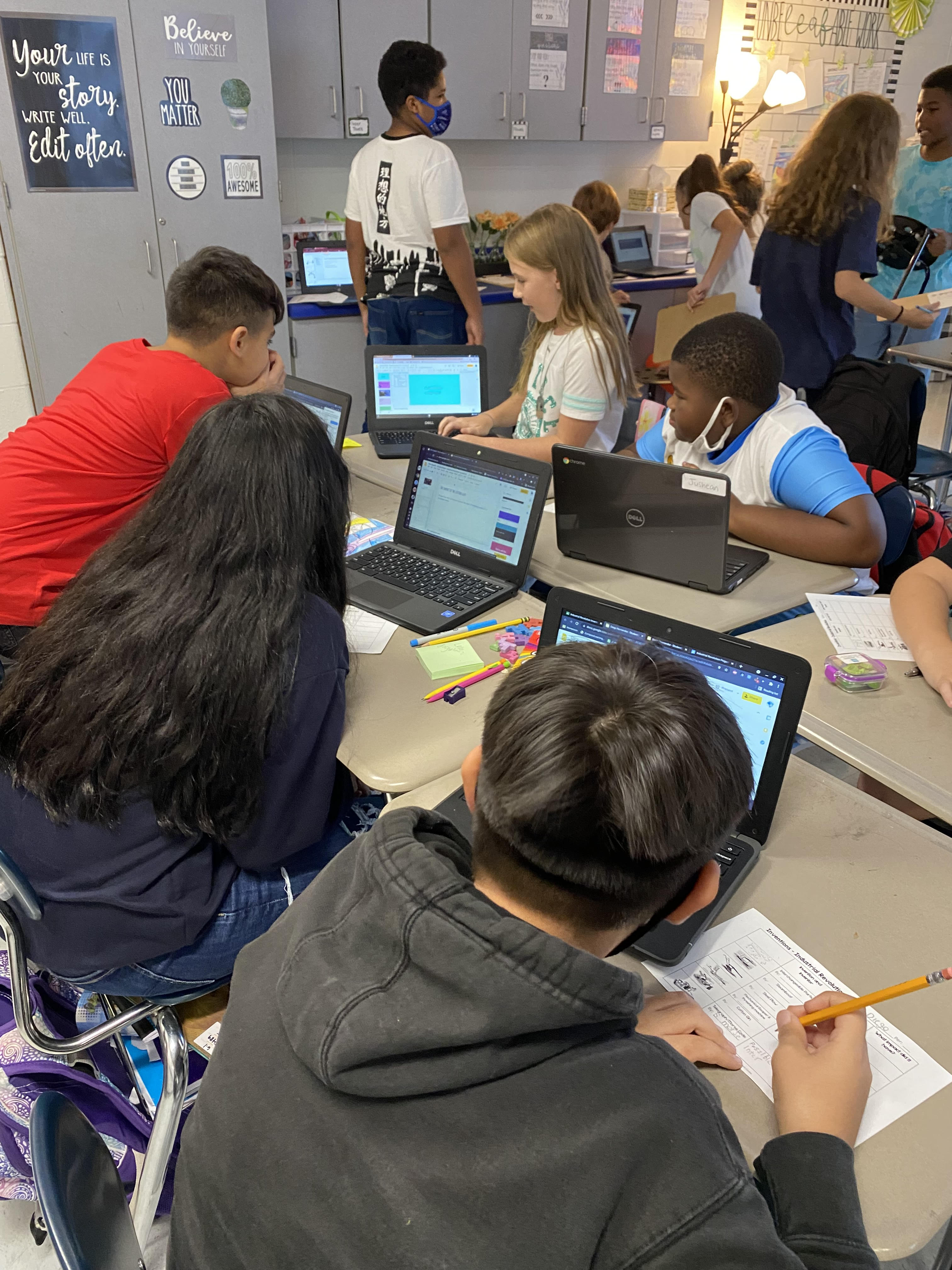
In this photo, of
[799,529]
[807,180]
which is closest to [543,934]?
[799,529]

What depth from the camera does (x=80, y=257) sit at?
3592mm

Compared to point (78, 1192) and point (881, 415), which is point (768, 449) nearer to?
point (881, 415)

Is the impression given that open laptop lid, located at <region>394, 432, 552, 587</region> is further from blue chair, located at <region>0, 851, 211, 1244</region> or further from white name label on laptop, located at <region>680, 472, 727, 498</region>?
blue chair, located at <region>0, 851, 211, 1244</region>

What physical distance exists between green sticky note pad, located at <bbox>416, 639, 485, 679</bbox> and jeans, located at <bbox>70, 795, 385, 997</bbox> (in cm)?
35

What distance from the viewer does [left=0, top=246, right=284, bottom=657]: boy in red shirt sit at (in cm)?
182

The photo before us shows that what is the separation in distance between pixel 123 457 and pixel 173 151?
2412 millimetres

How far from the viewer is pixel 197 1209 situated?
66cm

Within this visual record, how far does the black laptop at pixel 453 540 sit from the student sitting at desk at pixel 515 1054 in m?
1.01

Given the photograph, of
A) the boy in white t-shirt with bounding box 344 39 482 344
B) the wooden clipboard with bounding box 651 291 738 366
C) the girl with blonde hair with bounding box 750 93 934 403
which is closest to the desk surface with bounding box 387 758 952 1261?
the girl with blonde hair with bounding box 750 93 934 403

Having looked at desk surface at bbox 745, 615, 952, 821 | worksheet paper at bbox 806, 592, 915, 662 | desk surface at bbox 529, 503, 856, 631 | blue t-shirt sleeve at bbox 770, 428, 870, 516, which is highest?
blue t-shirt sleeve at bbox 770, 428, 870, 516

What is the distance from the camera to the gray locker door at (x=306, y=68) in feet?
13.6

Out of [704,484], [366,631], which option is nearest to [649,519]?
[704,484]

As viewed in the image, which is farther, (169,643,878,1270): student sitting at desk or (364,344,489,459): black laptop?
(364,344,489,459): black laptop

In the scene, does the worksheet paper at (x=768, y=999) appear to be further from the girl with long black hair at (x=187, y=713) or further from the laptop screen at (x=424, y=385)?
the laptop screen at (x=424, y=385)
